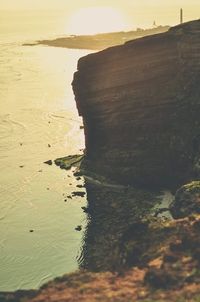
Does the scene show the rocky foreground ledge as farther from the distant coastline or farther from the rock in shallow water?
the distant coastline

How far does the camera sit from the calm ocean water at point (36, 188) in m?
28.0

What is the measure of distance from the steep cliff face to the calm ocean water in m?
5.83

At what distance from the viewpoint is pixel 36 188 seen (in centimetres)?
4041

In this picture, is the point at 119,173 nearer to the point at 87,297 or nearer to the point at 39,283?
the point at 39,283

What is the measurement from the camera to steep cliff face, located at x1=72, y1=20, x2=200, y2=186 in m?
36.8

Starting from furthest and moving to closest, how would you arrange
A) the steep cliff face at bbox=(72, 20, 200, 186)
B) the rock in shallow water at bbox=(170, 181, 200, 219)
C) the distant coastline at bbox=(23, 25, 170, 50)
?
1. the distant coastline at bbox=(23, 25, 170, 50)
2. the steep cliff face at bbox=(72, 20, 200, 186)
3. the rock in shallow water at bbox=(170, 181, 200, 219)

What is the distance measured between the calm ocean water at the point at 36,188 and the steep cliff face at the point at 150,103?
5.83 m

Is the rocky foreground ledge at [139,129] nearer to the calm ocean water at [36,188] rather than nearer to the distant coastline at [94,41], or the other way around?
the calm ocean water at [36,188]

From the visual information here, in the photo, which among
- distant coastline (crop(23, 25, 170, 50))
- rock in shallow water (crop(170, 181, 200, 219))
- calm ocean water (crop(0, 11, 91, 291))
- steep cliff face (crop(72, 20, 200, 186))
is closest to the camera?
rock in shallow water (crop(170, 181, 200, 219))

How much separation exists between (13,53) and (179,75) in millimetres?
122400

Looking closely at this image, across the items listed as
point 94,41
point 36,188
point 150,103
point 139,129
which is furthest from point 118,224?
point 94,41

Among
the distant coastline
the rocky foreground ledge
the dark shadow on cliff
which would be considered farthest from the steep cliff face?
the distant coastline

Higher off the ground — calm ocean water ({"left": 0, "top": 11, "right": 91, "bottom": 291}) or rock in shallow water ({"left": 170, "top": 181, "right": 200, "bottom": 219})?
rock in shallow water ({"left": 170, "top": 181, "right": 200, "bottom": 219})

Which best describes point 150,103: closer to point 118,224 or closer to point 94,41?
point 118,224
